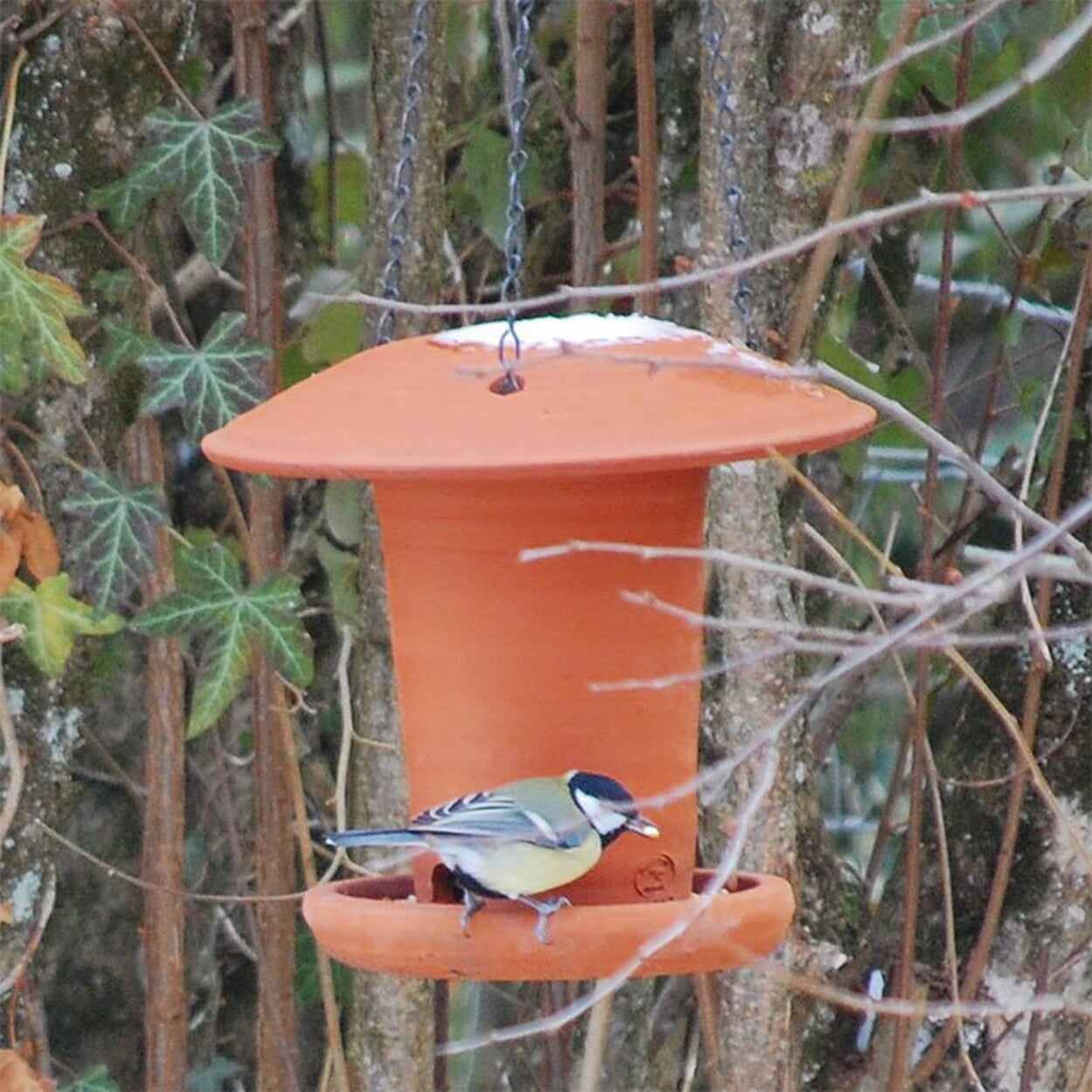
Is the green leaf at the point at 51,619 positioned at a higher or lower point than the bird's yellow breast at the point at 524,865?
lower

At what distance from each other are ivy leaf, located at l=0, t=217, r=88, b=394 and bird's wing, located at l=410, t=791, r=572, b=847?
89 cm

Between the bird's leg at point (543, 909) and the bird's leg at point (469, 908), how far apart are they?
1.8 inches

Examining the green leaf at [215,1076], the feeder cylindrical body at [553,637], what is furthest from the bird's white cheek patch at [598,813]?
the green leaf at [215,1076]

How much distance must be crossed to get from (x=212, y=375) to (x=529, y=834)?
1070 millimetres

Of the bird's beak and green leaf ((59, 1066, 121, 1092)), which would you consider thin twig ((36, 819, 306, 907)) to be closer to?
green leaf ((59, 1066, 121, 1092))

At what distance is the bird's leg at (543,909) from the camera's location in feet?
5.24

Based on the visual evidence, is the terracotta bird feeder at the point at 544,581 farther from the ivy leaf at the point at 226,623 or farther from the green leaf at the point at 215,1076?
the green leaf at the point at 215,1076

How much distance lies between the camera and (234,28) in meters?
2.72

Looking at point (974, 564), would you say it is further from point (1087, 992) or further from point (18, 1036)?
point (18, 1036)

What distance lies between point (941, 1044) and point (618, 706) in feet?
3.55

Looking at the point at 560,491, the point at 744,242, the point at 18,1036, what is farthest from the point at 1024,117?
the point at 18,1036

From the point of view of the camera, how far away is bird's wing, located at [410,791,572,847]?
1.61 meters

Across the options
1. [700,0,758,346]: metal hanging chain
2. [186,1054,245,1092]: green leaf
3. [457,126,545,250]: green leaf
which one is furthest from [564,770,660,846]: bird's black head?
[186,1054,245,1092]: green leaf

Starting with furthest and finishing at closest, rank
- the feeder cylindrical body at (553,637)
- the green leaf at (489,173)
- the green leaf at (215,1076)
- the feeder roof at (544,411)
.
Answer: the green leaf at (215,1076) → the green leaf at (489,173) → the feeder cylindrical body at (553,637) → the feeder roof at (544,411)
